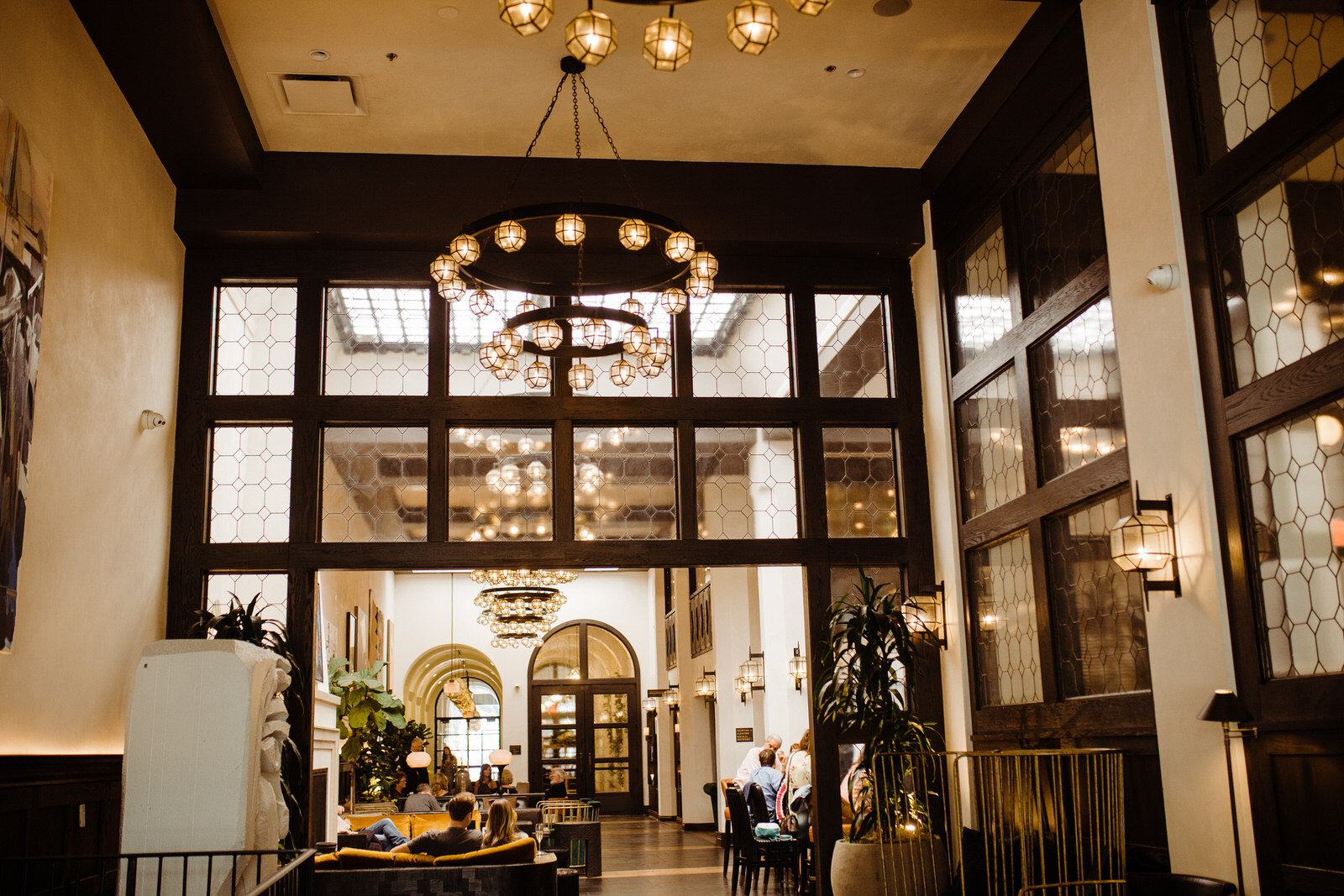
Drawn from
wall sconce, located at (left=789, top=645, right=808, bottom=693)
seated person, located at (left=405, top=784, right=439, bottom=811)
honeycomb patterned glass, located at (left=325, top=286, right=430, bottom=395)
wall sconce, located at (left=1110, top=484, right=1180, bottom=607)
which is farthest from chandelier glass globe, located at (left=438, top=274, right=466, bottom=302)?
wall sconce, located at (left=789, top=645, right=808, bottom=693)

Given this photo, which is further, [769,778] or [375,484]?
[769,778]

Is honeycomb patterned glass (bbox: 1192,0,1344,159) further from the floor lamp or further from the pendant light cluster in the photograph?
the floor lamp

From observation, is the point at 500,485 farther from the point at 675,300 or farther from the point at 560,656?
Answer: the point at 560,656

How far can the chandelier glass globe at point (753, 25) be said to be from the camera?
12.4 ft

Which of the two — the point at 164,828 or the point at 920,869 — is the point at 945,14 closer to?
the point at 920,869

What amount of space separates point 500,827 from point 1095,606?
11.8 feet

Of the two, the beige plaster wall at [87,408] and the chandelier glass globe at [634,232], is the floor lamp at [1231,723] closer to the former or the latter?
the chandelier glass globe at [634,232]

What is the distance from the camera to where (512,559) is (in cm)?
827

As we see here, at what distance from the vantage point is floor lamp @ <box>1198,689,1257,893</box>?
14.9ft

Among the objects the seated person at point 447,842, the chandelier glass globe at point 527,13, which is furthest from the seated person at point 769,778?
the chandelier glass globe at point 527,13

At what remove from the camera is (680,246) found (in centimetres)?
598

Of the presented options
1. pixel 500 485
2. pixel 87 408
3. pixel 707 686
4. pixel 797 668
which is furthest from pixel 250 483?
pixel 707 686

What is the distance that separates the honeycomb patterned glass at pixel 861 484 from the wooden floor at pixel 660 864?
3.37 metres

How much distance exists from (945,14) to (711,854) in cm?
970
